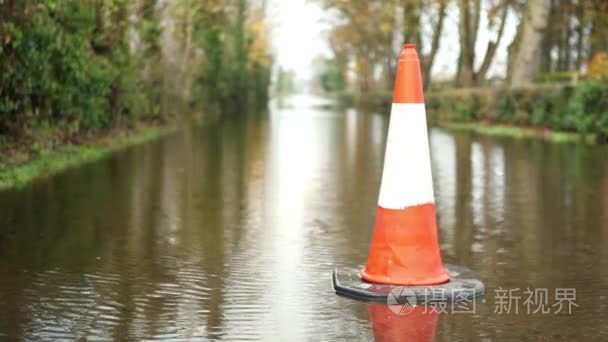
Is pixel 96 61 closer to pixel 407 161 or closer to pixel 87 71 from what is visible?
pixel 87 71

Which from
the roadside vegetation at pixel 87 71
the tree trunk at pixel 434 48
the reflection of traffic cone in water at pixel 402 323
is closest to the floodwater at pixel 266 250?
the reflection of traffic cone in water at pixel 402 323

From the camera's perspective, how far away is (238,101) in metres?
65.8

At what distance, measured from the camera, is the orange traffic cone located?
7.04 m

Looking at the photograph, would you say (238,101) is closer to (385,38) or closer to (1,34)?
(385,38)

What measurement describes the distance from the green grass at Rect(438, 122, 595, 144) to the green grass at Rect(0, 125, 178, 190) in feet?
32.6

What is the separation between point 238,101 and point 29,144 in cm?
4932

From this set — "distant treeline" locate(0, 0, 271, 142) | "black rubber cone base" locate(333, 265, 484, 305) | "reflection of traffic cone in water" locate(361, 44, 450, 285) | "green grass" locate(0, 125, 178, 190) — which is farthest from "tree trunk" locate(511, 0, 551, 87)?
"black rubber cone base" locate(333, 265, 484, 305)

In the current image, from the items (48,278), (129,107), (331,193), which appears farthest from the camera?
(129,107)

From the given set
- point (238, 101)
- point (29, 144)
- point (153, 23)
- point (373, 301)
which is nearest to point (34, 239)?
point (373, 301)

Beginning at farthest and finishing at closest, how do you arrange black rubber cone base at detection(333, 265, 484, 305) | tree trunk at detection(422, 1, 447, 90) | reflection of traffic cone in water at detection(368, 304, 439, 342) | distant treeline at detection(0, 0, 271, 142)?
tree trunk at detection(422, 1, 447, 90)
distant treeline at detection(0, 0, 271, 142)
black rubber cone base at detection(333, 265, 484, 305)
reflection of traffic cone in water at detection(368, 304, 439, 342)

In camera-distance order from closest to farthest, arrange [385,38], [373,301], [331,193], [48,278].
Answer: [373,301]
[48,278]
[331,193]
[385,38]

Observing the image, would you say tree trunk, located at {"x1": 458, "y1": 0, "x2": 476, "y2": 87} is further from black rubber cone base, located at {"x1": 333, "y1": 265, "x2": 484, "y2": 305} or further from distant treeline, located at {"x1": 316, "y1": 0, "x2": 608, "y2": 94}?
black rubber cone base, located at {"x1": 333, "y1": 265, "x2": 484, "y2": 305}

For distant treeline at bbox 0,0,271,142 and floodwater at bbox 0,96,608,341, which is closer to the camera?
floodwater at bbox 0,96,608,341

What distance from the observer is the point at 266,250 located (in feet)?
→ 29.6
